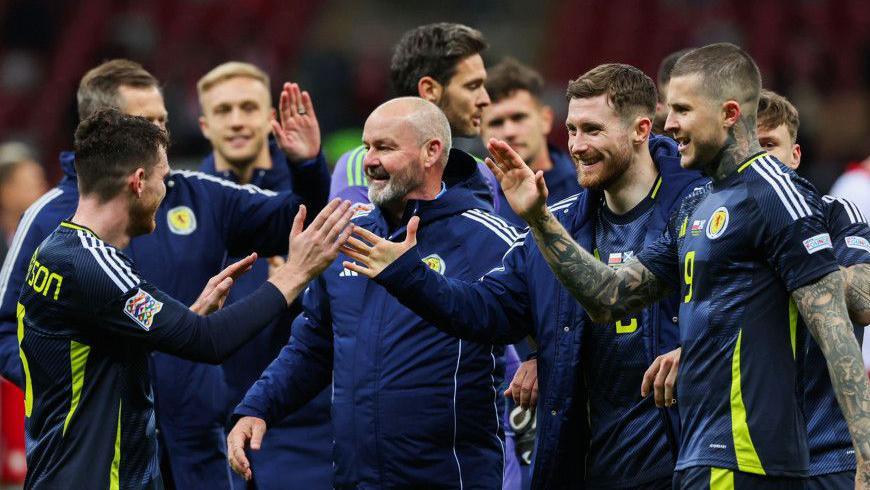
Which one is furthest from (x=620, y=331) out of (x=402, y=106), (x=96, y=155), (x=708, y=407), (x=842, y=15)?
(x=842, y=15)

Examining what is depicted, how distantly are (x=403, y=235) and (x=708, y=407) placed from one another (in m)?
1.52

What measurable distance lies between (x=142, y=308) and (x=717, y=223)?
1964 mm

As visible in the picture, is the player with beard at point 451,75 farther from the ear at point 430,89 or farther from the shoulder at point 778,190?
the shoulder at point 778,190

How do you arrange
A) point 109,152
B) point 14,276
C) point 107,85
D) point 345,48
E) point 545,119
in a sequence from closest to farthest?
point 109,152, point 14,276, point 107,85, point 545,119, point 345,48

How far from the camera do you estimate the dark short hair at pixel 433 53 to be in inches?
276

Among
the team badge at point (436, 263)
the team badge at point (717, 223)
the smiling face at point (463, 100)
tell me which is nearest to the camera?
the team badge at point (717, 223)

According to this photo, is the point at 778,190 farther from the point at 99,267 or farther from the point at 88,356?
the point at 88,356

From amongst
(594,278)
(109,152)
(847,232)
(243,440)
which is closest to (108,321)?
(109,152)

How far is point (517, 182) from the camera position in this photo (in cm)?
452

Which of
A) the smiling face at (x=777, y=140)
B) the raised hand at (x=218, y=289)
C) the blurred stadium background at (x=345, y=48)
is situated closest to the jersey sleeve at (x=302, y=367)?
the raised hand at (x=218, y=289)

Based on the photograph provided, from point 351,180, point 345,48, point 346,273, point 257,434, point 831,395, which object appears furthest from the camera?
point 345,48

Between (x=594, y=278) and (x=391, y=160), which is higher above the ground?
(x=391, y=160)

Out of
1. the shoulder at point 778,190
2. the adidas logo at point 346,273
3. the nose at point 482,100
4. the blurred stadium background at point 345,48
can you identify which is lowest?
the adidas logo at point 346,273

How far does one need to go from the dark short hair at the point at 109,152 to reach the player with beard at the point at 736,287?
138 cm
